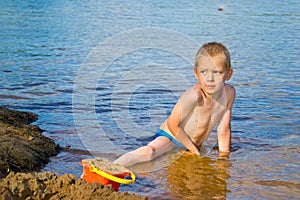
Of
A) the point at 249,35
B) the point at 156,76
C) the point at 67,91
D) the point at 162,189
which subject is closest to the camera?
the point at 162,189

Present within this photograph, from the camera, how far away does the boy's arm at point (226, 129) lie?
16.7ft

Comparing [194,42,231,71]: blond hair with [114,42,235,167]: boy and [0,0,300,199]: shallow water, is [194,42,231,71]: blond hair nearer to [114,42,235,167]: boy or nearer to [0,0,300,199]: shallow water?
[114,42,235,167]: boy

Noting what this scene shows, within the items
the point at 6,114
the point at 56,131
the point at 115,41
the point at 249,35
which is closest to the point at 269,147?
the point at 56,131

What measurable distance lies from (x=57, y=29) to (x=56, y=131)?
8776mm

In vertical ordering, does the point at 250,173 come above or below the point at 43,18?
below

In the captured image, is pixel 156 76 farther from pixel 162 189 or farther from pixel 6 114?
pixel 162 189

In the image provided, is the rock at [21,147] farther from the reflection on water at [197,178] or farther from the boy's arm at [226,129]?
the boy's arm at [226,129]

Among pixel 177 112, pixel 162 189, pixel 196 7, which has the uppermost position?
pixel 196 7

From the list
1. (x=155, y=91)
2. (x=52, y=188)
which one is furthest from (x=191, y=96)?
(x=155, y=91)

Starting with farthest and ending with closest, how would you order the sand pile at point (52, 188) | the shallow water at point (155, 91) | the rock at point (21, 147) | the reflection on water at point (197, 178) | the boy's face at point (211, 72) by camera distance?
the boy's face at point (211, 72) < the shallow water at point (155, 91) < the rock at point (21, 147) < the reflection on water at point (197, 178) < the sand pile at point (52, 188)

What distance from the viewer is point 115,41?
1184 centimetres

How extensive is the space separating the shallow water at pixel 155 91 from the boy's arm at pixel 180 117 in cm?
18

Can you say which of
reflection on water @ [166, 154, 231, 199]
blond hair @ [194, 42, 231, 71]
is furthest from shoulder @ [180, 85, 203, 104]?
reflection on water @ [166, 154, 231, 199]

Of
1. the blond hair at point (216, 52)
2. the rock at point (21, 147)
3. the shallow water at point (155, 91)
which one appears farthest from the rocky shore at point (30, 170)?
the blond hair at point (216, 52)
